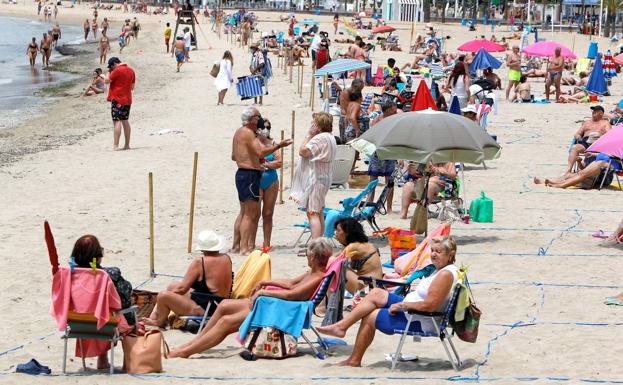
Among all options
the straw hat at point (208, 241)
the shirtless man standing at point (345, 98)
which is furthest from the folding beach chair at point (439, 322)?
the shirtless man standing at point (345, 98)

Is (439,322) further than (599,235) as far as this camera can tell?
No

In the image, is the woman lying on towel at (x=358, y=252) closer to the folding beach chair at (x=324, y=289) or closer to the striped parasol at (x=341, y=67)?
the folding beach chair at (x=324, y=289)

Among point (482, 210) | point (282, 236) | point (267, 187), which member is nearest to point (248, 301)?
point (267, 187)

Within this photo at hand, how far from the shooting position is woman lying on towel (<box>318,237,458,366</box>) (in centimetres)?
705

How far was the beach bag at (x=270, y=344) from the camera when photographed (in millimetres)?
7551

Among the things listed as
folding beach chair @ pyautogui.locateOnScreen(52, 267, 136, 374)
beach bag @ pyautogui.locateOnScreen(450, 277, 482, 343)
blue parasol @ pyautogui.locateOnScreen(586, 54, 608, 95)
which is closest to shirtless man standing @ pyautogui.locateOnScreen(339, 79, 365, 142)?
Result: beach bag @ pyautogui.locateOnScreen(450, 277, 482, 343)

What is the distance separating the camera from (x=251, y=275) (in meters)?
8.27

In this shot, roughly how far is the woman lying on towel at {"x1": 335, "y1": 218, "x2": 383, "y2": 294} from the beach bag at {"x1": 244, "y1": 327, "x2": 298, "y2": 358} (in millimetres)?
1126

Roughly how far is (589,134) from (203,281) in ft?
29.1

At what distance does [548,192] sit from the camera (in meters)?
14.5

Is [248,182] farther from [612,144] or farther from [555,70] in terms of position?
[555,70]

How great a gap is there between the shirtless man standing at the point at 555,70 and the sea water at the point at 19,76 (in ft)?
40.7

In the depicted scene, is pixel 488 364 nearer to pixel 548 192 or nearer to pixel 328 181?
pixel 328 181

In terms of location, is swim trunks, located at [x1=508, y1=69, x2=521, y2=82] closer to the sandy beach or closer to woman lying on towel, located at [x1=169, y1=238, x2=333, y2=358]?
the sandy beach
